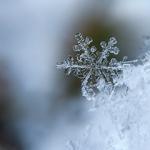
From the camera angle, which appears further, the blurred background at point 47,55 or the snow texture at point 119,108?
the blurred background at point 47,55

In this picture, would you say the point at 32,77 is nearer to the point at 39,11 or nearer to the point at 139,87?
the point at 39,11

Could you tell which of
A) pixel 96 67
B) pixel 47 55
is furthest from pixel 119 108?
pixel 47 55

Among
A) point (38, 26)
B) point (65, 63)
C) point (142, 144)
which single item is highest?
point (38, 26)

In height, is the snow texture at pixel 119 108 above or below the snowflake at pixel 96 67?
below

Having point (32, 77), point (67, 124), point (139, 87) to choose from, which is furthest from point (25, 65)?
point (139, 87)
